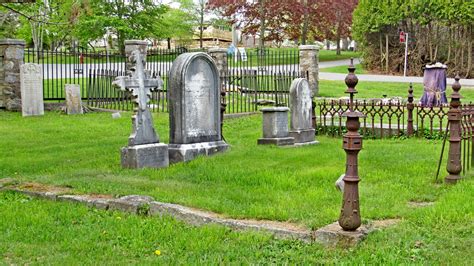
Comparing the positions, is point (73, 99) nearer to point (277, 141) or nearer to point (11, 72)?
point (11, 72)

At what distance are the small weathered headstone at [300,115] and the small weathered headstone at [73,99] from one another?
786 cm

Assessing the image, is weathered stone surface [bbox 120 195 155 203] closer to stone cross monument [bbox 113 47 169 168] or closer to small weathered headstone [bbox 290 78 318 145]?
stone cross monument [bbox 113 47 169 168]

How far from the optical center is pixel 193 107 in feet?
34.4

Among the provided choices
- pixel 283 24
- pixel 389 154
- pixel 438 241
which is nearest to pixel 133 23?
pixel 283 24

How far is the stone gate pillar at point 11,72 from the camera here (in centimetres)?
1861

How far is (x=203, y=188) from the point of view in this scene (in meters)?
7.73

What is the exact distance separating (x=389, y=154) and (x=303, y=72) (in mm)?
11856

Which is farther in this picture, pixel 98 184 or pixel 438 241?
pixel 98 184

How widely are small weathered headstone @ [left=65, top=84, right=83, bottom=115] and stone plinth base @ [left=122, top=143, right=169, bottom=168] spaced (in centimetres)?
862

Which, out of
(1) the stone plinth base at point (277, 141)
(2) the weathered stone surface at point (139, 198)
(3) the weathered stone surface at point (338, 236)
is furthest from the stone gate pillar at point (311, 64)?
(3) the weathered stone surface at point (338, 236)

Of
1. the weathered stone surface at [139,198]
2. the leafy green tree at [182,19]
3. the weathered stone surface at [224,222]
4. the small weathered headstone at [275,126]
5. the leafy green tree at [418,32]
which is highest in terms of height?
the leafy green tree at [182,19]

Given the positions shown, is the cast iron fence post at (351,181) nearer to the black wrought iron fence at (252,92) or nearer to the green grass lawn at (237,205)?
the green grass lawn at (237,205)

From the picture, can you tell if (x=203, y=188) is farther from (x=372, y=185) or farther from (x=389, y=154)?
(x=389, y=154)

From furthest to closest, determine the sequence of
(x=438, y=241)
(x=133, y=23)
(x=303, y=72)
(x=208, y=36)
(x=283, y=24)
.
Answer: (x=208, y=36), (x=283, y=24), (x=133, y=23), (x=303, y=72), (x=438, y=241)
